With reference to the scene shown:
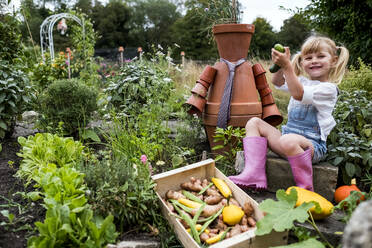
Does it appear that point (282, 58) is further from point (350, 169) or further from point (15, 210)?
point (15, 210)

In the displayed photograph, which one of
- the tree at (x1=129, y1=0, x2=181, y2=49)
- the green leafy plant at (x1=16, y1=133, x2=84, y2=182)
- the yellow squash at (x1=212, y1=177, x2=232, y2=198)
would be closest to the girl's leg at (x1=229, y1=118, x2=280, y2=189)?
the yellow squash at (x1=212, y1=177, x2=232, y2=198)

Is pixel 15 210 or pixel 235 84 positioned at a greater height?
pixel 235 84

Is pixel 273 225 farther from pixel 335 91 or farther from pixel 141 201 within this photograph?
pixel 335 91

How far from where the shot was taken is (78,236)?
135 centimetres

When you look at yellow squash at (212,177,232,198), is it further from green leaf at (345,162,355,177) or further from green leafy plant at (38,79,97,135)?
green leafy plant at (38,79,97,135)

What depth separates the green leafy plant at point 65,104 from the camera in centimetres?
277

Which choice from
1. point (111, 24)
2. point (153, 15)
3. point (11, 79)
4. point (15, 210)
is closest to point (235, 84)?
point (15, 210)

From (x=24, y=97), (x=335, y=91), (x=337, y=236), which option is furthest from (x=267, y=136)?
(x=24, y=97)

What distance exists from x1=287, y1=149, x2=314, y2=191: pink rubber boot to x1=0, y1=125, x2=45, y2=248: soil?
1.57 metres

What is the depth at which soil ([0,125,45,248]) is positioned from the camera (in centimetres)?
140

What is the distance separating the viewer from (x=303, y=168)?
6.15 feet

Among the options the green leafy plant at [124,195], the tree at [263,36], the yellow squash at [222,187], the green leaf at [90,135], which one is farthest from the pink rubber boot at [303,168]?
the tree at [263,36]

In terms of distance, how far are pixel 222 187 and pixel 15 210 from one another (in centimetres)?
124

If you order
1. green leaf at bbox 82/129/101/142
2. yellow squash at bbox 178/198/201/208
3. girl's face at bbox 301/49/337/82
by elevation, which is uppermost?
girl's face at bbox 301/49/337/82
